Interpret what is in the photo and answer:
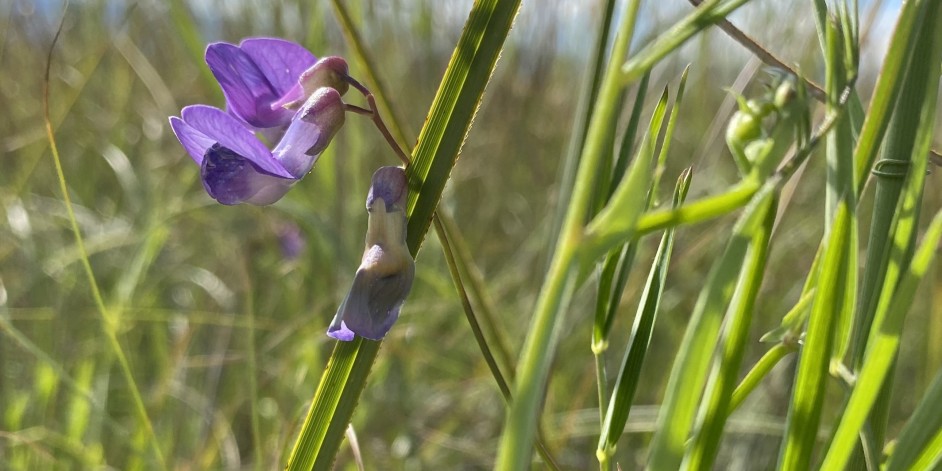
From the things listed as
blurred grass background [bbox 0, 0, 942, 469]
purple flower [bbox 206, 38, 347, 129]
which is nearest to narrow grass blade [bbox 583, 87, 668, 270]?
purple flower [bbox 206, 38, 347, 129]

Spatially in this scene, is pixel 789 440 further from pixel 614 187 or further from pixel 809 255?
pixel 809 255

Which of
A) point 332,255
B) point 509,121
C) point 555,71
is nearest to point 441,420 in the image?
point 332,255

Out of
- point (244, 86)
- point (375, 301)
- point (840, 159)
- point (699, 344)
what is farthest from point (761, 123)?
point (244, 86)

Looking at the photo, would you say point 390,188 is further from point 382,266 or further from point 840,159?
point 840,159

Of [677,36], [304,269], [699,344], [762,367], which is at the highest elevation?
[677,36]

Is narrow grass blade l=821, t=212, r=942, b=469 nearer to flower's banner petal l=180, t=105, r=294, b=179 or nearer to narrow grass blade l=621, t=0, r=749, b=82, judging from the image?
narrow grass blade l=621, t=0, r=749, b=82
